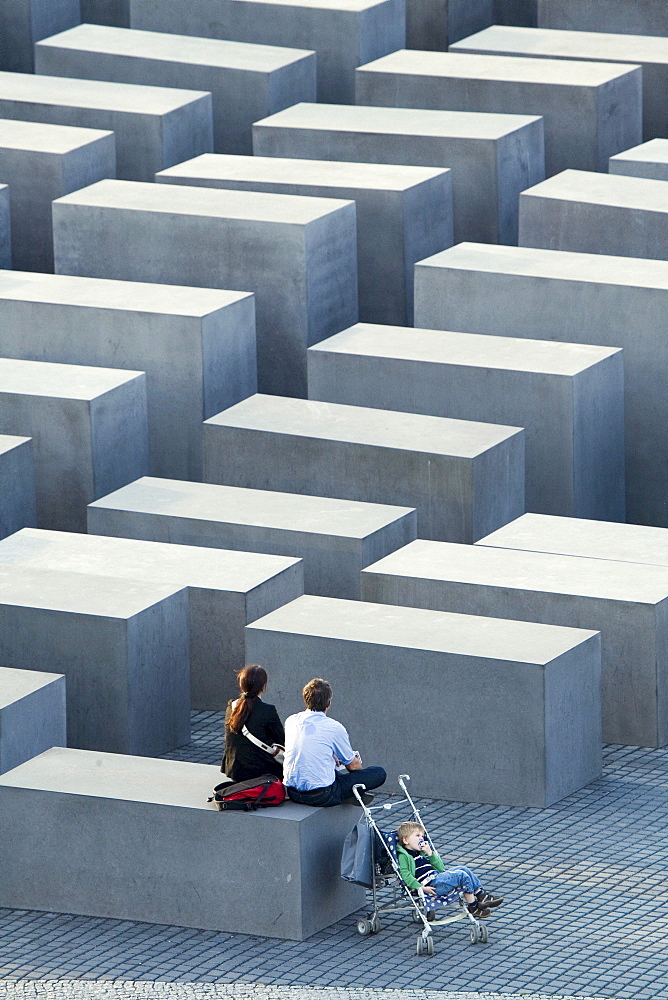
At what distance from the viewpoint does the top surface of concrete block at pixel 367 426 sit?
50.4 feet

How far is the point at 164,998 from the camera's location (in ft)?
30.7

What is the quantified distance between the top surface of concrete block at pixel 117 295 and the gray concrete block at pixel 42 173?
2294mm

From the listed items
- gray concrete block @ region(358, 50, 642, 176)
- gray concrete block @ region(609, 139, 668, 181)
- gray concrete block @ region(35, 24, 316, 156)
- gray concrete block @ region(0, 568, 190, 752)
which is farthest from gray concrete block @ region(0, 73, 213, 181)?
gray concrete block @ region(0, 568, 190, 752)

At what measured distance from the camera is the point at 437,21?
2720 cm

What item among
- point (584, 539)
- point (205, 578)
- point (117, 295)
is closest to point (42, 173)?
point (117, 295)

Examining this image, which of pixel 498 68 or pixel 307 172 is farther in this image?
pixel 498 68

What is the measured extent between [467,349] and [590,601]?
4.63 m

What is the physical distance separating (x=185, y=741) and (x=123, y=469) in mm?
3787

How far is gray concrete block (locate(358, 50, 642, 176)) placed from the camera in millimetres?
22203

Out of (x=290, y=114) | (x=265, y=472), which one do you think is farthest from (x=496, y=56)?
(x=265, y=472)

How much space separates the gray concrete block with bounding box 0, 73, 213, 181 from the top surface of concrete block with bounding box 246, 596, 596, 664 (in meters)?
10.4

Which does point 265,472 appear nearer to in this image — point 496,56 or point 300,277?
point 300,277

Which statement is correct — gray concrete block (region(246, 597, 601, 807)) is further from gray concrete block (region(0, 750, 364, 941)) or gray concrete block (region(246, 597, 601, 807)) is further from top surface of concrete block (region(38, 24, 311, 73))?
top surface of concrete block (region(38, 24, 311, 73))

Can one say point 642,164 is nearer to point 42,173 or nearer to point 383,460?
point 42,173
